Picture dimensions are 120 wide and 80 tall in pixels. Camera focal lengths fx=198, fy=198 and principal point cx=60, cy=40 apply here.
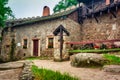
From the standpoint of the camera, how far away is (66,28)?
20.9 metres

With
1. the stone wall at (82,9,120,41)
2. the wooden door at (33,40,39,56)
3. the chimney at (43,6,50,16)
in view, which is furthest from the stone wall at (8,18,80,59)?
the chimney at (43,6,50,16)

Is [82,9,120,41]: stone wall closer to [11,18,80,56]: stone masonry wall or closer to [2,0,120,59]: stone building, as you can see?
[2,0,120,59]: stone building

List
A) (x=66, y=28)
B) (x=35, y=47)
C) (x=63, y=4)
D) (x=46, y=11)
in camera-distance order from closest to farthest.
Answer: (x=66, y=28)
(x=35, y=47)
(x=46, y=11)
(x=63, y=4)

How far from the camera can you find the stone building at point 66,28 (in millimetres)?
19022

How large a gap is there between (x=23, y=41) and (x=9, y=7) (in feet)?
16.3

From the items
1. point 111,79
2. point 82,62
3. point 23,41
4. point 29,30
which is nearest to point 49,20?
point 29,30

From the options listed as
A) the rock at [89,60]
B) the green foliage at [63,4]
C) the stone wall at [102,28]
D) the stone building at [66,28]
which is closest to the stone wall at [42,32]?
the stone building at [66,28]

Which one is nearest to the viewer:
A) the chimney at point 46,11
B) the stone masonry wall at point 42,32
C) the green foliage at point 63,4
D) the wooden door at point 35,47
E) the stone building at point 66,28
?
the stone building at point 66,28

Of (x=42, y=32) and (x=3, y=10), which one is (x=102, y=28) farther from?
(x=3, y=10)

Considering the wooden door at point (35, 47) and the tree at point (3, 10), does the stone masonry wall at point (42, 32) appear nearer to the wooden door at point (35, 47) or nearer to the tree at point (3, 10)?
the wooden door at point (35, 47)

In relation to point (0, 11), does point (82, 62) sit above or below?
below

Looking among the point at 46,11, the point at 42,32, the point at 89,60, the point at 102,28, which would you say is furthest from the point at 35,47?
the point at 89,60

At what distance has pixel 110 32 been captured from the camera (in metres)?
19.1

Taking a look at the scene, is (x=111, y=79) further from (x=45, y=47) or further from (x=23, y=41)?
(x=23, y=41)
